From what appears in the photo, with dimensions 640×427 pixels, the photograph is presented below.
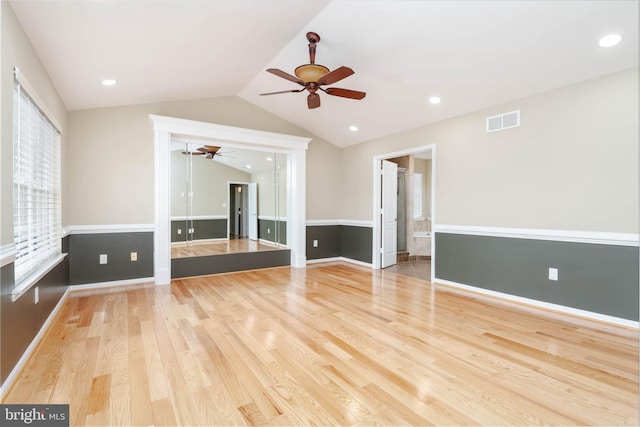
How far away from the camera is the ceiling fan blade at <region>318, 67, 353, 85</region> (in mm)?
2935

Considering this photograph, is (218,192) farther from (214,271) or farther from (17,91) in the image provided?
(17,91)

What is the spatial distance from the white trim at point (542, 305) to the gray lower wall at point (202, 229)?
3.83m

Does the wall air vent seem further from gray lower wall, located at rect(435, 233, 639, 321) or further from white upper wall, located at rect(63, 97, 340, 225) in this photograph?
white upper wall, located at rect(63, 97, 340, 225)

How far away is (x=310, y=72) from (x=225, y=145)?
8.81ft

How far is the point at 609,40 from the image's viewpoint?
2732 millimetres

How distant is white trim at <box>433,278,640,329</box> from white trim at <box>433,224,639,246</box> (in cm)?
73

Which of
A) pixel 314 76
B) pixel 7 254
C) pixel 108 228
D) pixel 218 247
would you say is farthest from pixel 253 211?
pixel 7 254

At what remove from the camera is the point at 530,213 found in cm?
370

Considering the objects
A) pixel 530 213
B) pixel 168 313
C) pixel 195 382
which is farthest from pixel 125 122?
pixel 530 213

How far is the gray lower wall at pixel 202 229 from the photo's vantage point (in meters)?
5.11

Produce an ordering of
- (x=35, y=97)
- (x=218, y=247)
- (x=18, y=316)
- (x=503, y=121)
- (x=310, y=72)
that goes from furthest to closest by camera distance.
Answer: (x=218, y=247) < (x=503, y=121) < (x=310, y=72) < (x=35, y=97) < (x=18, y=316)

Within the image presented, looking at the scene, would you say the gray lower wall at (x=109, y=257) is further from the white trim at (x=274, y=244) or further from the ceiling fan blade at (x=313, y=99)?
the ceiling fan blade at (x=313, y=99)

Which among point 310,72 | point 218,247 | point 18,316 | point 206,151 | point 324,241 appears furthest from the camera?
point 324,241

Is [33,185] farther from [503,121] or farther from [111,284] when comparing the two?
[503,121]
